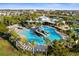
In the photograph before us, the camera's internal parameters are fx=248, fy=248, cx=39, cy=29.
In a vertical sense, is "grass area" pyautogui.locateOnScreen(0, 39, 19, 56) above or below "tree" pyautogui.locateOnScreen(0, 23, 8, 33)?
below

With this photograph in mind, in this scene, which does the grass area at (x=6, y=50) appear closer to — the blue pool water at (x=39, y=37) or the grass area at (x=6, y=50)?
the grass area at (x=6, y=50)

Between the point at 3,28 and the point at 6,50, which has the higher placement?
the point at 3,28

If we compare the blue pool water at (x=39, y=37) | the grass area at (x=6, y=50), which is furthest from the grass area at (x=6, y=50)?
the blue pool water at (x=39, y=37)

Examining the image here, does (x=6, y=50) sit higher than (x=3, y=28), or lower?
lower

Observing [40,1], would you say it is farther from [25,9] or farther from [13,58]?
[13,58]

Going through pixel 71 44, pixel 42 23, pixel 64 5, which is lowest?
pixel 71 44

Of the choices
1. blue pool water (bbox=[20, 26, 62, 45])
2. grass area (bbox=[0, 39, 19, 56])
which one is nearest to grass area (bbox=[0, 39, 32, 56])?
grass area (bbox=[0, 39, 19, 56])

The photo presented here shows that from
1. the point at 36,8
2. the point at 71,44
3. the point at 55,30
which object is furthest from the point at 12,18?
the point at 71,44

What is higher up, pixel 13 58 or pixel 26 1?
pixel 26 1

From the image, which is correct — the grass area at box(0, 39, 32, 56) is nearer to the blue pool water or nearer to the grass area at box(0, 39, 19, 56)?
the grass area at box(0, 39, 19, 56)

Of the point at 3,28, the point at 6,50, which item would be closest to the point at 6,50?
the point at 6,50

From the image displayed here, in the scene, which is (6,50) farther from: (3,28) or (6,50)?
(3,28)
